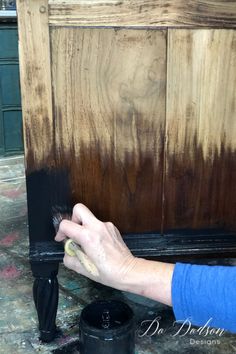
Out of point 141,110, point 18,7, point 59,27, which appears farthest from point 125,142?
point 18,7

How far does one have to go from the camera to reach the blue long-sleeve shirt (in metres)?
0.99

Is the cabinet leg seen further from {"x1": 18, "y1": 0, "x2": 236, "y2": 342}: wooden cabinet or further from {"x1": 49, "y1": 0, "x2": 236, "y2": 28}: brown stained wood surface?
{"x1": 49, "y1": 0, "x2": 236, "y2": 28}: brown stained wood surface

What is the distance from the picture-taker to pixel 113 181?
1.77m

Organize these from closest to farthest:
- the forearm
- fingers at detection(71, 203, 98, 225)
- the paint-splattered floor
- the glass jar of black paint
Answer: the forearm → fingers at detection(71, 203, 98, 225) → the glass jar of black paint → the paint-splattered floor

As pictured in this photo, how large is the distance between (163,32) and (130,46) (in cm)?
12

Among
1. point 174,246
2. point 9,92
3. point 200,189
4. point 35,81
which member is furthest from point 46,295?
point 9,92

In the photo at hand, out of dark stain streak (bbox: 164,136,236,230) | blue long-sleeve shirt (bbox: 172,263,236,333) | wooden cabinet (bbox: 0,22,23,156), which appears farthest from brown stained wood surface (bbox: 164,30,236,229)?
wooden cabinet (bbox: 0,22,23,156)

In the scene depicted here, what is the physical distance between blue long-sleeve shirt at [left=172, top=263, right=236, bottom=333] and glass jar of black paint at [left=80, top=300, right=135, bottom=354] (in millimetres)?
685

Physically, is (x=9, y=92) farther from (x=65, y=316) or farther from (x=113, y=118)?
(x=113, y=118)

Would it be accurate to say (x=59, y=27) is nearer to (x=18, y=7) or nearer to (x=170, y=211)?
(x=18, y=7)

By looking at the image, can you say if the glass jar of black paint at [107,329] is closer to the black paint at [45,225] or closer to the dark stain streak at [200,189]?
the black paint at [45,225]

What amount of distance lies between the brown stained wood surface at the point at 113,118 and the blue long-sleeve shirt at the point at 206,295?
736mm

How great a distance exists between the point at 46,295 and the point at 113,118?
74 cm

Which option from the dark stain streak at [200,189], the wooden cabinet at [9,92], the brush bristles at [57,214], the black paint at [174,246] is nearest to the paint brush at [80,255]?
the brush bristles at [57,214]
